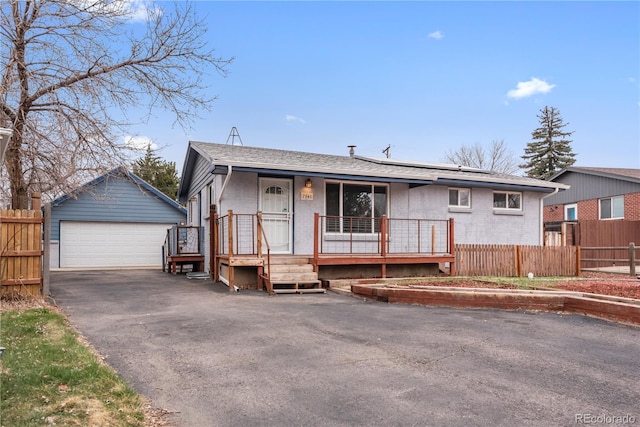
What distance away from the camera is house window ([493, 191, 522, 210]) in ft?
50.6

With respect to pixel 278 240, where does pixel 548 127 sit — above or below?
above

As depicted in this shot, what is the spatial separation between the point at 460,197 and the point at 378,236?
154 inches

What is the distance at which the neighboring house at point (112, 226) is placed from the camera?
19125mm

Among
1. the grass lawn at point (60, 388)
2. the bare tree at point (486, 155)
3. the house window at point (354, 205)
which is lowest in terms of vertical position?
the grass lawn at point (60, 388)

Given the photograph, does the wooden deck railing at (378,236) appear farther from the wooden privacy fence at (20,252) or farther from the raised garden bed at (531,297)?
the wooden privacy fence at (20,252)

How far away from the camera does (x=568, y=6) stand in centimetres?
1262

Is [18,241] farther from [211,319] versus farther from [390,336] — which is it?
[390,336]

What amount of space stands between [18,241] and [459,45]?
13050 mm

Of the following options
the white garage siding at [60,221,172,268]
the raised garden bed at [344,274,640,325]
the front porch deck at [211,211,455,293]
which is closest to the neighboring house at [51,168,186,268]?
the white garage siding at [60,221,172,268]

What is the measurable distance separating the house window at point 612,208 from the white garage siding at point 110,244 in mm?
21843

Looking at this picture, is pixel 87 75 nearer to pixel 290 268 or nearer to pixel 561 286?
pixel 290 268

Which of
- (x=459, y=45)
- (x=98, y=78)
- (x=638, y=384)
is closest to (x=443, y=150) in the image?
(x=459, y=45)

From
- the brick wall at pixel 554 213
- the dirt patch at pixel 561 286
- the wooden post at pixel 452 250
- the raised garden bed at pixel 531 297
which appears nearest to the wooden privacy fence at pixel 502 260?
the wooden post at pixel 452 250

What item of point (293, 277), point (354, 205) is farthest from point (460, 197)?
point (293, 277)
